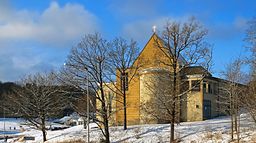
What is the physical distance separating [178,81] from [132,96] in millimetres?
17727

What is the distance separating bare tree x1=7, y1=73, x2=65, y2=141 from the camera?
47781 millimetres

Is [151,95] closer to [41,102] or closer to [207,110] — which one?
[207,110]

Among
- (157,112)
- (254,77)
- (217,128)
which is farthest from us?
(157,112)

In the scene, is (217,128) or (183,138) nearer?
(183,138)

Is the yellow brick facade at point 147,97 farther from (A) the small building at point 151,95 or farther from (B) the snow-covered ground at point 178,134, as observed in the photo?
(B) the snow-covered ground at point 178,134

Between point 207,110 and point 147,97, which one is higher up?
point 147,97

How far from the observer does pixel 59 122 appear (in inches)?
3883

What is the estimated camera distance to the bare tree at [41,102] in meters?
47.8

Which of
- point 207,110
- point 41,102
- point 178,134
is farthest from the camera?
point 207,110

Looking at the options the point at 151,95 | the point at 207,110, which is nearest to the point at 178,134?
the point at 151,95

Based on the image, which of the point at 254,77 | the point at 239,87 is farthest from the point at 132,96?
the point at 254,77

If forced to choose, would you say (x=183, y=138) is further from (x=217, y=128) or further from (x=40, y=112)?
(x=40, y=112)

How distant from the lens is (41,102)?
1913 inches

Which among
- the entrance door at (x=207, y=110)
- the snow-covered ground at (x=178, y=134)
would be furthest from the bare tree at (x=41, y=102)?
the entrance door at (x=207, y=110)
